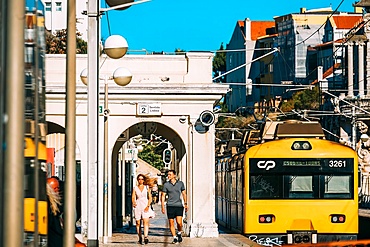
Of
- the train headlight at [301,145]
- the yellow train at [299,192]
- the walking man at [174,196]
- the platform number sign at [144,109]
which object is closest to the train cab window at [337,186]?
the yellow train at [299,192]

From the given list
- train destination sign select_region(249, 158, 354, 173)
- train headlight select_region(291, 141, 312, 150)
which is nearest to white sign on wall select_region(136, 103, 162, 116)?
train destination sign select_region(249, 158, 354, 173)

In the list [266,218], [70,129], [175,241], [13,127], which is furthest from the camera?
[266,218]

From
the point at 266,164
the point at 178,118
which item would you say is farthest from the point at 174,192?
the point at 178,118

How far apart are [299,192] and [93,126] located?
994 cm

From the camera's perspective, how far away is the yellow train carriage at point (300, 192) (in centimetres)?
2486

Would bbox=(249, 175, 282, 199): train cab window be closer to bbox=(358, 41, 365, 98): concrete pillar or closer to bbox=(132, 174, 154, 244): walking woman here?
bbox=(132, 174, 154, 244): walking woman

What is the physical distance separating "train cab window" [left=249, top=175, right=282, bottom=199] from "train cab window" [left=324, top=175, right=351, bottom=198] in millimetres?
1124

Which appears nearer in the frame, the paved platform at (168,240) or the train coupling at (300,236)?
the paved platform at (168,240)

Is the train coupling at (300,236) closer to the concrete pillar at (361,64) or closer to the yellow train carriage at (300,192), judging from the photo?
the yellow train carriage at (300,192)

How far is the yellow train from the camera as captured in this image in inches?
979

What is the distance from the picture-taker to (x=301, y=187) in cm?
2536

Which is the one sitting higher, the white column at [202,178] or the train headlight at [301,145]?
the train headlight at [301,145]

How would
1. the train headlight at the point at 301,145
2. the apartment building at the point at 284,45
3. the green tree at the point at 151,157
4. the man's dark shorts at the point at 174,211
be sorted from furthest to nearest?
the apartment building at the point at 284,45
the green tree at the point at 151,157
the train headlight at the point at 301,145
the man's dark shorts at the point at 174,211

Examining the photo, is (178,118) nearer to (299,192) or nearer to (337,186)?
(299,192)
